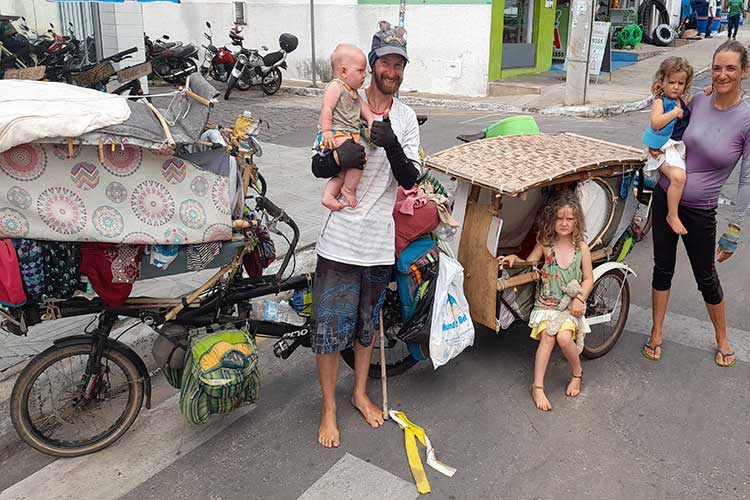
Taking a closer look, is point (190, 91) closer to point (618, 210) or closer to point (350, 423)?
point (350, 423)

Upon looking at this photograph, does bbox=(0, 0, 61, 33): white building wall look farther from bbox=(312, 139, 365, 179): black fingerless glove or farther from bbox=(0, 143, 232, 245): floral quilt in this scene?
bbox=(312, 139, 365, 179): black fingerless glove

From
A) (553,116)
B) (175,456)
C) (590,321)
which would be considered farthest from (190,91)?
(553,116)

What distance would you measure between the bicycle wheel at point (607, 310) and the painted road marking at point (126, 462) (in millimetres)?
2131

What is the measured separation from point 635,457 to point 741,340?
1667 mm

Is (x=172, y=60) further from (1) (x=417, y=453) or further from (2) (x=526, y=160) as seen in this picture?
(1) (x=417, y=453)

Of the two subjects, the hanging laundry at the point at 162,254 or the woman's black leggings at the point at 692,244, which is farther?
the woman's black leggings at the point at 692,244

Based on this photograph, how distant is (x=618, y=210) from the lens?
4.17 meters

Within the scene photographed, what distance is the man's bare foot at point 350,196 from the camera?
3.04 meters

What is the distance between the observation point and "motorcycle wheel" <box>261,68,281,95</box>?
14916mm

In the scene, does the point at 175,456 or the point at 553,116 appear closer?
the point at 175,456

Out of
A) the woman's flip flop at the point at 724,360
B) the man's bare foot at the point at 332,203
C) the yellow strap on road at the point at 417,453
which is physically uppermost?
the man's bare foot at the point at 332,203

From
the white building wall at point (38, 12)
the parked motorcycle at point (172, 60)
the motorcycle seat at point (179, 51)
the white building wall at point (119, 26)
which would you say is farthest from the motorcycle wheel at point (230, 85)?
the white building wall at point (38, 12)

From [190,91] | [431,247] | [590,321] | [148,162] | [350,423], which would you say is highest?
[190,91]

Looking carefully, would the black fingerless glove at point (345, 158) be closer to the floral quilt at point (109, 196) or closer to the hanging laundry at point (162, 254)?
the floral quilt at point (109, 196)
